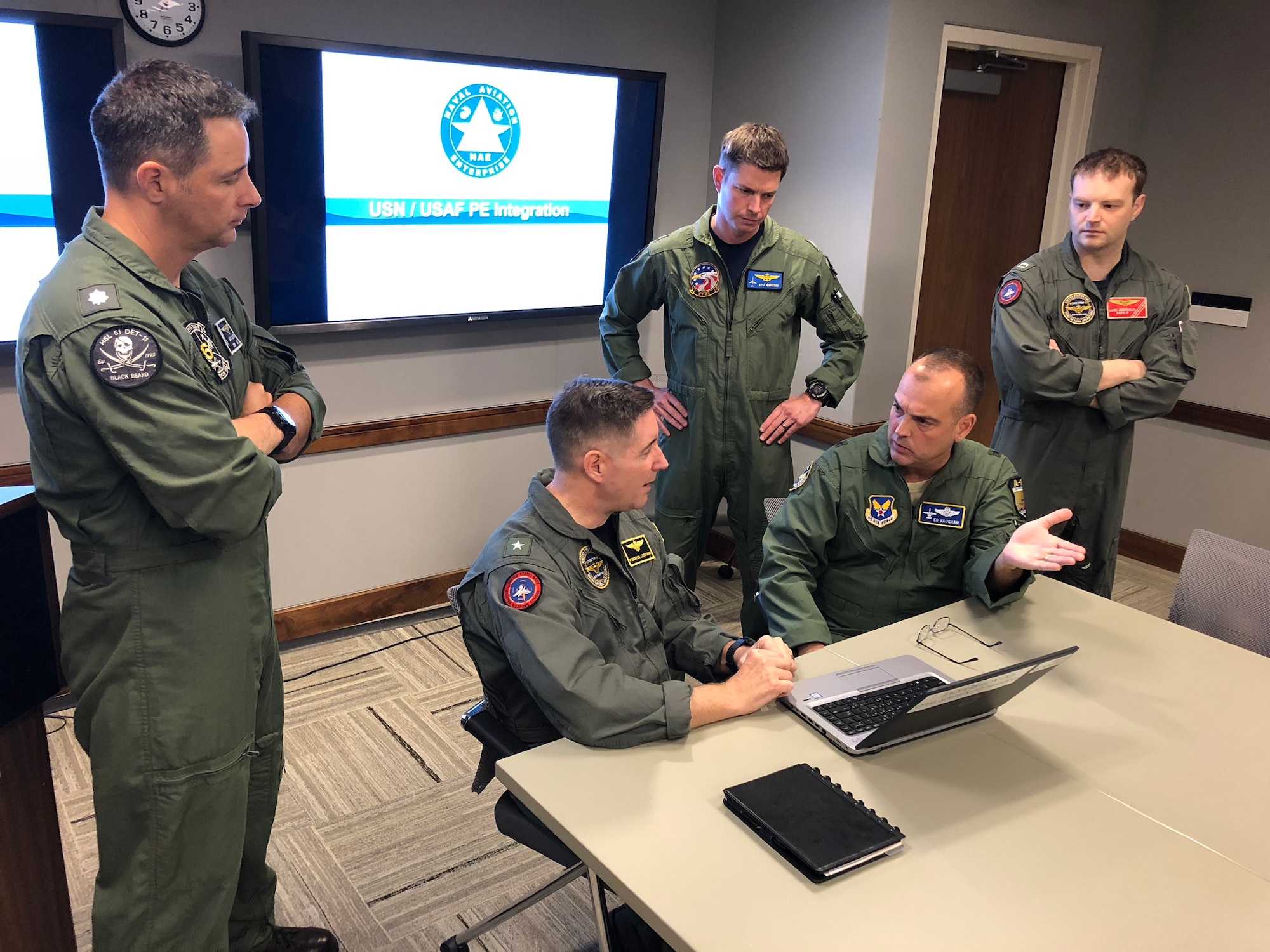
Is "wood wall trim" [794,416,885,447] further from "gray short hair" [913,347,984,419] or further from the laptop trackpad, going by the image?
the laptop trackpad

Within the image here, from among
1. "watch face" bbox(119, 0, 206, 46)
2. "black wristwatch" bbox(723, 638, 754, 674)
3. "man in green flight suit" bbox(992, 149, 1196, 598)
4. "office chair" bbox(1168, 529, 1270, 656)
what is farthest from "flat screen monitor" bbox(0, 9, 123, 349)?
"office chair" bbox(1168, 529, 1270, 656)

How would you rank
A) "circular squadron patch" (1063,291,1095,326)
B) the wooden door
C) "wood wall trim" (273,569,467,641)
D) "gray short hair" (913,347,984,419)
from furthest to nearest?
the wooden door, "wood wall trim" (273,569,467,641), "circular squadron patch" (1063,291,1095,326), "gray short hair" (913,347,984,419)

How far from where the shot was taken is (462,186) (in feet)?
11.4

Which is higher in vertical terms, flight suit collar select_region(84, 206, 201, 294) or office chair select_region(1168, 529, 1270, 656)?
flight suit collar select_region(84, 206, 201, 294)

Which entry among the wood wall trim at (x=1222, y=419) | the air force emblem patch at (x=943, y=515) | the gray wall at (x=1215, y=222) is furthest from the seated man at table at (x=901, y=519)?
the gray wall at (x=1215, y=222)

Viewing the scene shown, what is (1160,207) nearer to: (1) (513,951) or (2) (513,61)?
(2) (513,61)

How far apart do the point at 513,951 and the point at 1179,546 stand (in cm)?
374

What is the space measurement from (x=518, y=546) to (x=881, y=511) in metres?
0.96

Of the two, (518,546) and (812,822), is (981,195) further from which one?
(812,822)

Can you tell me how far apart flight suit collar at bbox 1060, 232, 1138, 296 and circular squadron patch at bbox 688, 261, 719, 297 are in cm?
107

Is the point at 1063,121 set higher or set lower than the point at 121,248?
higher

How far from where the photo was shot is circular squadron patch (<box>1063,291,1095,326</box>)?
10.0 feet

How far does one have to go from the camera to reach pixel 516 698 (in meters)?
1.80

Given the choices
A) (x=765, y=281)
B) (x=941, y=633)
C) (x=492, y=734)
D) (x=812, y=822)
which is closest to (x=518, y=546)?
(x=492, y=734)
